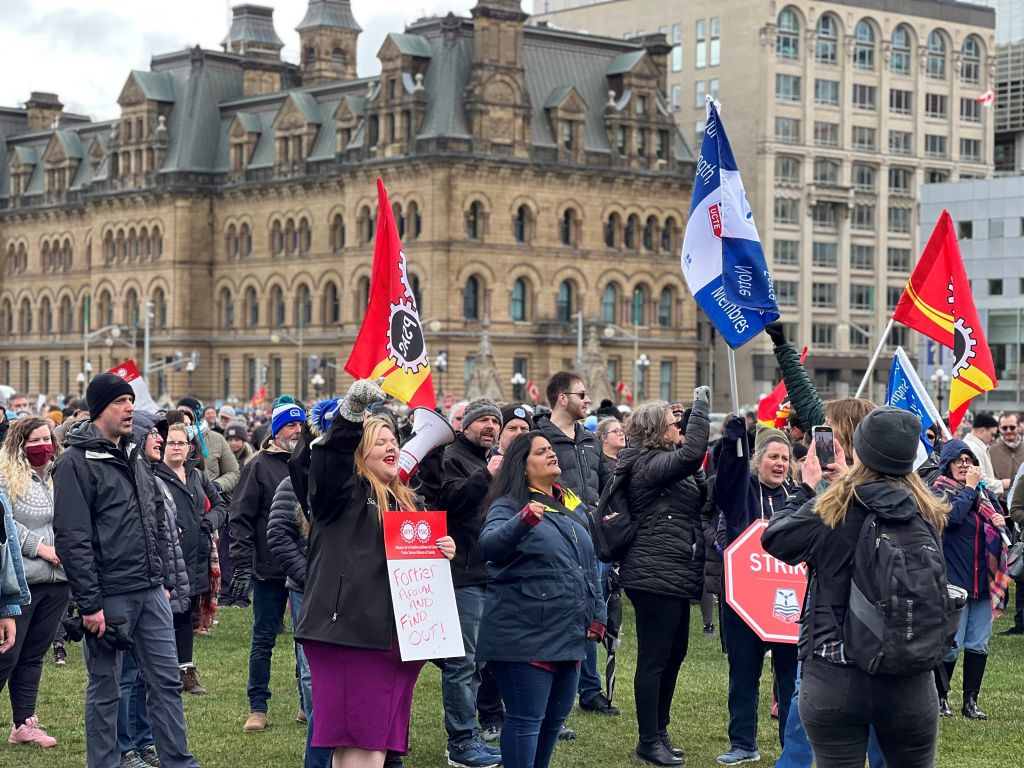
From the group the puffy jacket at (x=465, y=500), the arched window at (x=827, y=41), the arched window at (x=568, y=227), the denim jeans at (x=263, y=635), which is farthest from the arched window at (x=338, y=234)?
the puffy jacket at (x=465, y=500)

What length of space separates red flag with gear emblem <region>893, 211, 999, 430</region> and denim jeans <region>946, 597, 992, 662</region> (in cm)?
273

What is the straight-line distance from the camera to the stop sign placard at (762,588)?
10680 mm

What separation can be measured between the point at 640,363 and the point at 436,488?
65.3m

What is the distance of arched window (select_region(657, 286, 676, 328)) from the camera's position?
81312 millimetres

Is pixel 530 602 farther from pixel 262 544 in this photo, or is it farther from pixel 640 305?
pixel 640 305

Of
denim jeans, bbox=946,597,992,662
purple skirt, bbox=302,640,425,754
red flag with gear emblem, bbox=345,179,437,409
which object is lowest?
denim jeans, bbox=946,597,992,662

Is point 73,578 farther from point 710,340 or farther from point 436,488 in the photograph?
point 710,340

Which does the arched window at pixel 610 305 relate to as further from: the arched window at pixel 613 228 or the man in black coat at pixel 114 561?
the man in black coat at pixel 114 561

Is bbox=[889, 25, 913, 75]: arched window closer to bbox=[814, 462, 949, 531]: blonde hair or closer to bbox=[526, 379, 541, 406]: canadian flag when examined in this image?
bbox=[526, 379, 541, 406]: canadian flag

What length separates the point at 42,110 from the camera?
345 feet

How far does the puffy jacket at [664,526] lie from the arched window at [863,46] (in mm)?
83372

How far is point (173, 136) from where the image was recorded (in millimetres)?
88562

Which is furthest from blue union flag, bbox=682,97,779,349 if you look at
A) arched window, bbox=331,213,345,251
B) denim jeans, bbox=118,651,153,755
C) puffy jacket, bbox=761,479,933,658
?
arched window, bbox=331,213,345,251

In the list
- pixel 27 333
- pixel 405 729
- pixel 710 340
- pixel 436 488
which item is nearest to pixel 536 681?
pixel 405 729
